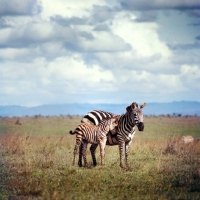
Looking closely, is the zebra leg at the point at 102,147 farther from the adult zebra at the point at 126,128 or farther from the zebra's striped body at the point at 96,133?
the adult zebra at the point at 126,128

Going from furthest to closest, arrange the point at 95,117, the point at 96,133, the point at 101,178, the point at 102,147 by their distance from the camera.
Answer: the point at 95,117 → the point at 96,133 → the point at 102,147 → the point at 101,178

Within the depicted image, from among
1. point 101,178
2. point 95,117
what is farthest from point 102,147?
point 101,178

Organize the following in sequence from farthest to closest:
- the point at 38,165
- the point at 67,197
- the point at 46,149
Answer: the point at 46,149 < the point at 38,165 < the point at 67,197

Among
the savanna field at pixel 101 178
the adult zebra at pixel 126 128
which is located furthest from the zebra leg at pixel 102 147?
the adult zebra at pixel 126 128

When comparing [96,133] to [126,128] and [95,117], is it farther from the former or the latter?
[95,117]

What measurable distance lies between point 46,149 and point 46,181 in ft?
26.1

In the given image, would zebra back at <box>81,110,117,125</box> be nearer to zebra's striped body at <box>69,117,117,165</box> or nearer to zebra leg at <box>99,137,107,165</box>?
zebra's striped body at <box>69,117,117,165</box>

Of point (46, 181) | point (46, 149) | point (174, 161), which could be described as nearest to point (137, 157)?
point (174, 161)

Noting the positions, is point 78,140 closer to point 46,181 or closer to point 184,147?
point 46,181

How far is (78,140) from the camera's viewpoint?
15766mm

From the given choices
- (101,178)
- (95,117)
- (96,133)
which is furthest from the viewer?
(95,117)

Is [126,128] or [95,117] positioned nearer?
[126,128]

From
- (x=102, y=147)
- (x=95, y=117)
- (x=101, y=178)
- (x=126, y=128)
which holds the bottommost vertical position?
(x=101, y=178)

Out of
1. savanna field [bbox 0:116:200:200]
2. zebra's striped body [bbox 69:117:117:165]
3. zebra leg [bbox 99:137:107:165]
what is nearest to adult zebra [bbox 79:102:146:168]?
zebra's striped body [bbox 69:117:117:165]
